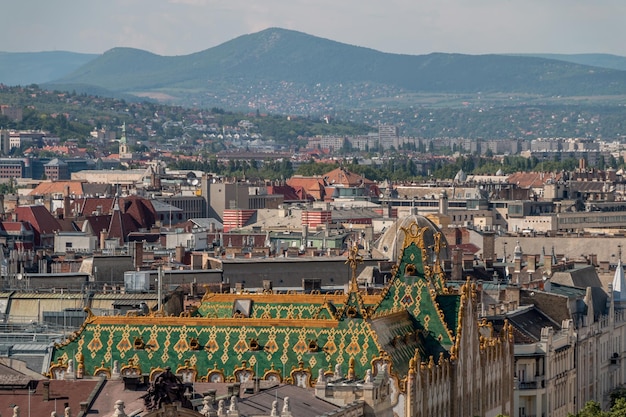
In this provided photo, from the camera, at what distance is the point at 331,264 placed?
96750 millimetres

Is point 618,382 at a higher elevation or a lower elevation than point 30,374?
lower

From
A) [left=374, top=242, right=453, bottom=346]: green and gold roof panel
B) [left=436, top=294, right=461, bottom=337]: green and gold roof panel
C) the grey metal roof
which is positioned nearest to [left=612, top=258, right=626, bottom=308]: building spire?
[left=436, top=294, right=461, bottom=337]: green and gold roof panel

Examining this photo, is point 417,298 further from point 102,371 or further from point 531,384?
point 531,384

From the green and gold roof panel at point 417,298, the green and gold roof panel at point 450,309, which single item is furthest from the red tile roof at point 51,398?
the green and gold roof panel at point 450,309

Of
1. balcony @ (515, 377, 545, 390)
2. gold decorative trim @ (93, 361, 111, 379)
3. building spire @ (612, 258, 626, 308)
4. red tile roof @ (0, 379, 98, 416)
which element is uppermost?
red tile roof @ (0, 379, 98, 416)

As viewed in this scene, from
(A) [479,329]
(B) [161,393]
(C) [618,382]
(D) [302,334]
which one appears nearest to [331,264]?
(C) [618,382]

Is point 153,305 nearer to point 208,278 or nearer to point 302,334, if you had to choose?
point 302,334

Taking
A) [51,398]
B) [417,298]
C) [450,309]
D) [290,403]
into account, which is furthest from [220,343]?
[51,398]

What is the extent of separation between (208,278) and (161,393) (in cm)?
5196

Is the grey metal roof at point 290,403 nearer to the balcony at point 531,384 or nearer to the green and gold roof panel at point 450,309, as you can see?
the green and gold roof panel at point 450,309

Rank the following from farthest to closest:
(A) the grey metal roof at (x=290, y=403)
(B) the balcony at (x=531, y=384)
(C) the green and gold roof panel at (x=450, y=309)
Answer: (B) the balcony at (x=531, y=384)
(C) the green and gold roof panel at (x=450, y=309)
(A) the grey metal roof at (x=290, y=403)

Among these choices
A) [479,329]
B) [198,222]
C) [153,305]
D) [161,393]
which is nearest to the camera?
[161,393]

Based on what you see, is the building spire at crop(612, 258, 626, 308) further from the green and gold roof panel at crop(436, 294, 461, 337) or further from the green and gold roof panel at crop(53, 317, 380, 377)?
the green and gold roof panel at crop(53, 317, 380, 377)

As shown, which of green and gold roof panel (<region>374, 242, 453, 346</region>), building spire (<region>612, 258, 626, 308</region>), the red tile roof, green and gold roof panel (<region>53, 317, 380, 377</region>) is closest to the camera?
the red tile roof
